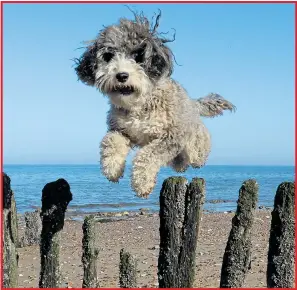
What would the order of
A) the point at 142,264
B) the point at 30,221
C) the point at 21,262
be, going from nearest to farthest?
the point at 142,264 < the point at 21,262 < the point at 30,221

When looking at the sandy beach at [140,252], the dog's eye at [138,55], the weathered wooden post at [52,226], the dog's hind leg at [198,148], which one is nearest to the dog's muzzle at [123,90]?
the dog's eye at [138,55]

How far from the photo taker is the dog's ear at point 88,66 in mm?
3701

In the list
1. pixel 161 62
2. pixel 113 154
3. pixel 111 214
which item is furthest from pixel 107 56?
pixel 111 214

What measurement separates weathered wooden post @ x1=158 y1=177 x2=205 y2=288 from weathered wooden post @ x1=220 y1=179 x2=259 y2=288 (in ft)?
1.06

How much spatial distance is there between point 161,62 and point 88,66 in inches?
19.4

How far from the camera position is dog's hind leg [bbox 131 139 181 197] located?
11.7 feet

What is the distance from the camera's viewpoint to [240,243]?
3.91 meters

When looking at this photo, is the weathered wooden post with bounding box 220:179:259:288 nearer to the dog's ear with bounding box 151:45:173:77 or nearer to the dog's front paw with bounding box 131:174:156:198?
the dog's front paw with bounding box 131:174:156:198

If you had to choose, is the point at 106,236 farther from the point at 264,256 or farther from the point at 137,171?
the point at 137,171

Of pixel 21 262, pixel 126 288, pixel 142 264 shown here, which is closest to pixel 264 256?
pixel 142 264

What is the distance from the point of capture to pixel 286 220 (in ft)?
12.0

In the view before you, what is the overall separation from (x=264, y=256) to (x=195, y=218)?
25.5 feet

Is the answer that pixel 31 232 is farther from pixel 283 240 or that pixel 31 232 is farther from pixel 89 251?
pixel 283 240

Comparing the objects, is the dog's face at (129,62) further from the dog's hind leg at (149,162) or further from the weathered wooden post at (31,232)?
the weathered wooden post at (31,232)
